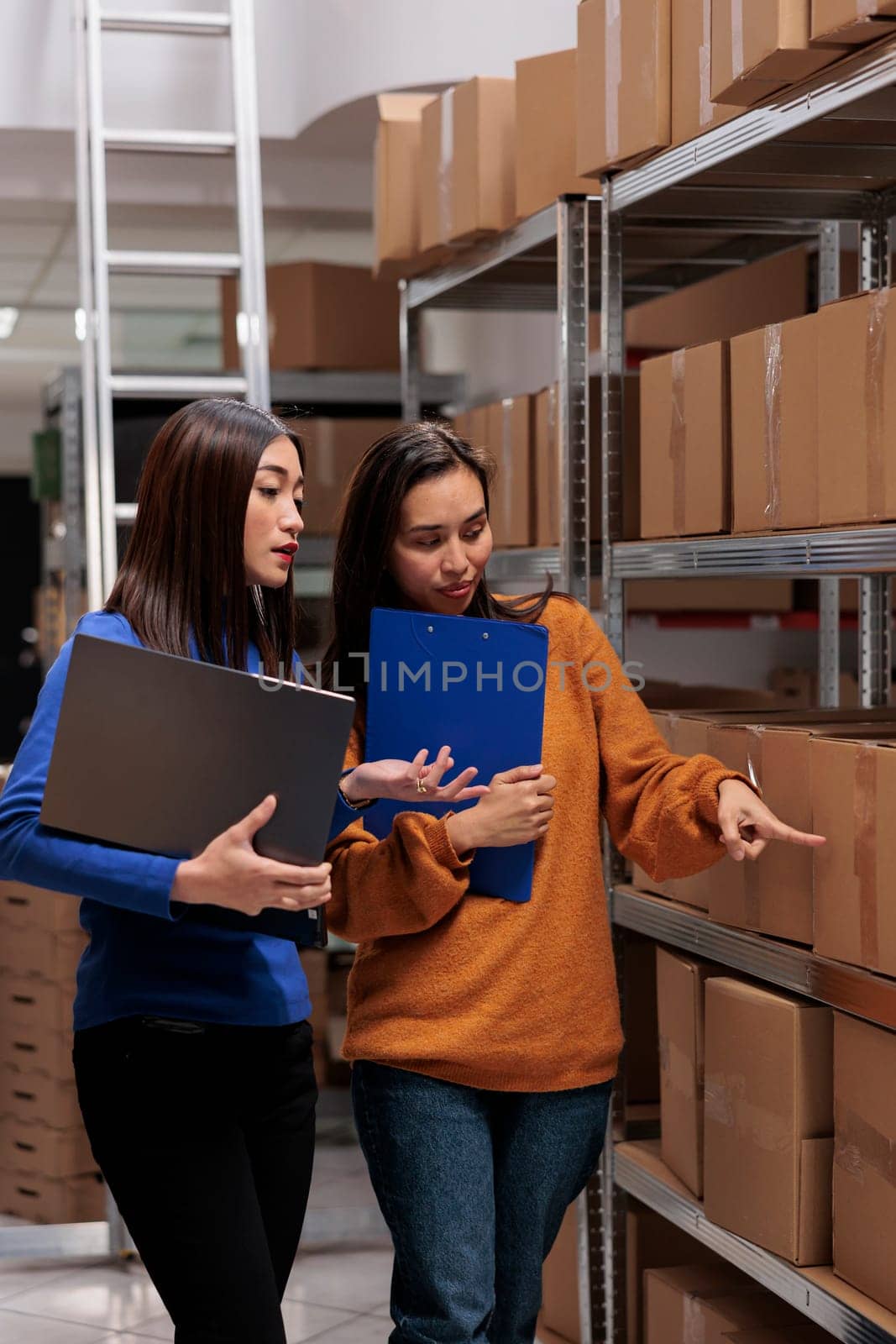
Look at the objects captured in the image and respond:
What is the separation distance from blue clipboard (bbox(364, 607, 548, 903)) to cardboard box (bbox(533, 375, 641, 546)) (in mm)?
880

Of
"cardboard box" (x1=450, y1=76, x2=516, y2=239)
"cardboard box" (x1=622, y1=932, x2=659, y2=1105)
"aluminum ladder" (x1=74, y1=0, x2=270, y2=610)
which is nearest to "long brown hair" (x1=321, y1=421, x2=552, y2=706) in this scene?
"cardboard box" (x1=622, y1=932, x2=659, y2=1105)

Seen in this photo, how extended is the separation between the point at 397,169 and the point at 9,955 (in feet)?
6.93

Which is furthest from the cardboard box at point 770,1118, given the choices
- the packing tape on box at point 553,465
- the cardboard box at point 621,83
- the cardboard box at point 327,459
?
the cardboard box at point 327,459

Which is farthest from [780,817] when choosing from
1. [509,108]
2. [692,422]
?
[509,108]

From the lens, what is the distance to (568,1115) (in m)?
1.92

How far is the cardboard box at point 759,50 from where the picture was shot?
1.83 metres

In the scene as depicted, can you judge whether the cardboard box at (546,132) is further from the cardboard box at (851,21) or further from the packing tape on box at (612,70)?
the cardboard box at (851,21)

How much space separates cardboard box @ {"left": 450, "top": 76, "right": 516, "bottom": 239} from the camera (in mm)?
2959

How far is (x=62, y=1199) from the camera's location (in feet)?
12.4

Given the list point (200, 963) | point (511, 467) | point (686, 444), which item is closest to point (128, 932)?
point (200, 963)

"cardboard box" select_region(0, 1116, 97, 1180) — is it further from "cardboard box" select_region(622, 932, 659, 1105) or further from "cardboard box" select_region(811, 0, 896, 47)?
"cardboard box" select_region(811, 0, 896, 47)

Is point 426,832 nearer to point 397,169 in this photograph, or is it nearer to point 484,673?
point 484,673

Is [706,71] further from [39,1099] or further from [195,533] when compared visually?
[39,1099]

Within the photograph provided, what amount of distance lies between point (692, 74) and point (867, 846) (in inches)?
45.2
